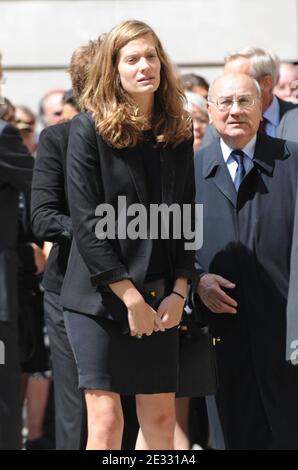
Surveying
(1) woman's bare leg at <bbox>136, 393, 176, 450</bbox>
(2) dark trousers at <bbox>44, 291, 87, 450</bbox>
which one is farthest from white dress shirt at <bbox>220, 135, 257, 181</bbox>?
(1) woman's bare leg at <bbox>136, 393, 176, 450</bbox>

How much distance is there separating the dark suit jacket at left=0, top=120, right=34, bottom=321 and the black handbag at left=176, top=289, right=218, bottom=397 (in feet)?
3.53

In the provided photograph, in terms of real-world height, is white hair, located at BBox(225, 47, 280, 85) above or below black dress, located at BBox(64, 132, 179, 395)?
above

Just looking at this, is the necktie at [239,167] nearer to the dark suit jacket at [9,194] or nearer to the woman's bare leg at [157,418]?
the dark suit jacket at [9,194]

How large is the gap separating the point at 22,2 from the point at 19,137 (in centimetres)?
381

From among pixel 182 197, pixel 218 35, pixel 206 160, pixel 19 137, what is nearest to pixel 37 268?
pixel 19 137

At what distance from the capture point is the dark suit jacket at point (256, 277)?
5.37 meters

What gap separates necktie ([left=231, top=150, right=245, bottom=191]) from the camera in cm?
548

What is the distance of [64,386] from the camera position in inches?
220

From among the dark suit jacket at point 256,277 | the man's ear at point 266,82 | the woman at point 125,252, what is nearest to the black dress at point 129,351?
the woman at point 125,252

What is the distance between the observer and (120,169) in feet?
15.5

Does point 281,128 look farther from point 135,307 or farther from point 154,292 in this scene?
point 135,307

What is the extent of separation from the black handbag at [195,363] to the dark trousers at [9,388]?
3.59 ft

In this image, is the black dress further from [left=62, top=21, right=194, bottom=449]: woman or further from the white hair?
the white hair

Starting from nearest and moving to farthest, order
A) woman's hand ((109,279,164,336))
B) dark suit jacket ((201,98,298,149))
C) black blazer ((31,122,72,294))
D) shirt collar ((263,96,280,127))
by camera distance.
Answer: woman's hand ((109,279,164,336)) → black blazer ((31,122,72,294)) → dark suit jacket ((201,98,298,149)) → shirt collar ((263,96,280,127))
